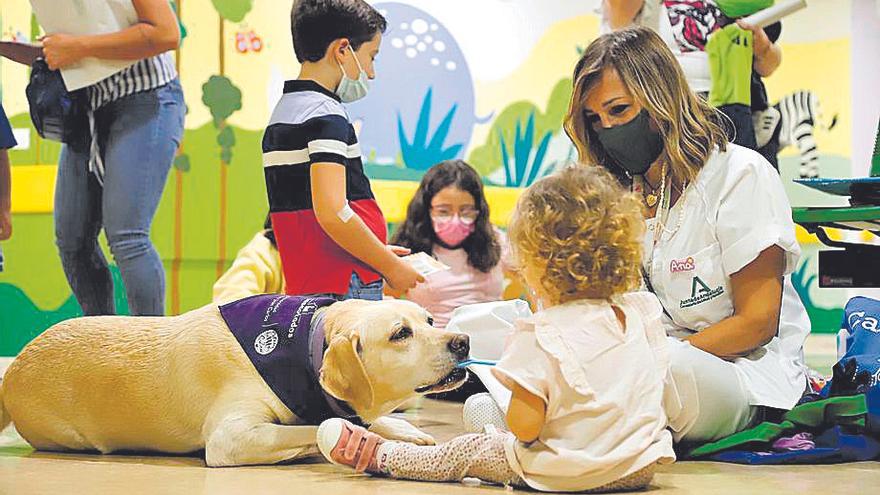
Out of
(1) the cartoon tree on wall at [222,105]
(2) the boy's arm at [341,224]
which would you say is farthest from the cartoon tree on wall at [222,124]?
(2) the boy's arm at [341,224]

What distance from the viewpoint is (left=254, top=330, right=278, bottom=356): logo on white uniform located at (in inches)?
74.8

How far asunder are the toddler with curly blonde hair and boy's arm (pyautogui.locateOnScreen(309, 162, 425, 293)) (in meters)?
0.81

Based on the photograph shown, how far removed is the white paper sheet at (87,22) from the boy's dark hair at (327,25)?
0.49 meters

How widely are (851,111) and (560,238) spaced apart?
492 cm

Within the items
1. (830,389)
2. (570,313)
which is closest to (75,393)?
(570,313)

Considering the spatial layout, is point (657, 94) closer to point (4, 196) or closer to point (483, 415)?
point (483, 415)

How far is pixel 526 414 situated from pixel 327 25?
4.29 feet

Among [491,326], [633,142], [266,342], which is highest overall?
[633,142]

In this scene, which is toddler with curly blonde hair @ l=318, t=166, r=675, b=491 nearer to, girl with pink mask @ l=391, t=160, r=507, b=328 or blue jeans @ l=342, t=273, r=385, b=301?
blue jeans @ l=342, t=273, r=385, b=301

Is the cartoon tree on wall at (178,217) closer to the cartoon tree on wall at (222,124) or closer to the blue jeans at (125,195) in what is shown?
the cartoon tree on wall at (222,124)

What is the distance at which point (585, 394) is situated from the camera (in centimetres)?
155

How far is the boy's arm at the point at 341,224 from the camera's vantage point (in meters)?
2.38

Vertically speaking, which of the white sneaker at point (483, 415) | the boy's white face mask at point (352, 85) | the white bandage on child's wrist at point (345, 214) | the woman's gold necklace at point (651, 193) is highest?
the boy's white face mask at point (352, 85)

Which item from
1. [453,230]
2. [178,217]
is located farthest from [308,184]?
[178,217]
